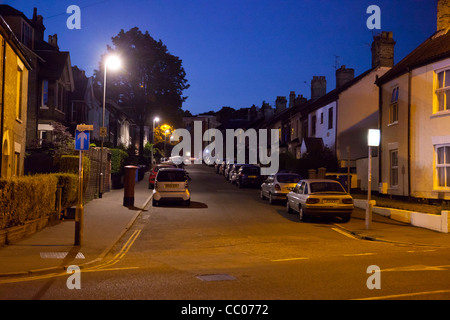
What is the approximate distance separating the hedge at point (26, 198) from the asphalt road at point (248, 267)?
2.57m

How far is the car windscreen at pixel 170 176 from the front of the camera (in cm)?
2195

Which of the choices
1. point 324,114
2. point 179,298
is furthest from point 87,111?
point 179,298

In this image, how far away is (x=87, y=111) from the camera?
40094 millimetres

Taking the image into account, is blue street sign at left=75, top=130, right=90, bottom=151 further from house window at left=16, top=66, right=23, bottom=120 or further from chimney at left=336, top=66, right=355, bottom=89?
chimney at left=336, top=66, right=355, bottom=89

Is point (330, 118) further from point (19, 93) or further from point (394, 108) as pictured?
point (19, 93)

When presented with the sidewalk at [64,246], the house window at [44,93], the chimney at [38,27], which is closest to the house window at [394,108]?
the sidewalk at [64,246]

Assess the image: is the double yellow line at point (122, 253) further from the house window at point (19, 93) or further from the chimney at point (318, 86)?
the chimney at point (318, 86)

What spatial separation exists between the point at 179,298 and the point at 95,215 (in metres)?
11.9

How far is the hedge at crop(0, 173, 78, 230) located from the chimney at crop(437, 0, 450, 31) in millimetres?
18915

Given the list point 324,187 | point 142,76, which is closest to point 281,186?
point 324,187

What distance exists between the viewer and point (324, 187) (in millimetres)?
17438

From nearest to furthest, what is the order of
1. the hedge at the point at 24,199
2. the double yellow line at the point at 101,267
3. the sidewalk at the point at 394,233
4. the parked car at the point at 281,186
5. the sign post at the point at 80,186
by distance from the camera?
the double yellow line at the point at 101,267
the hedge at the point at 24,199
the sign post at the point at 80,186
the sidewalk at the point at 394,233
the parked car at the point at 281,186

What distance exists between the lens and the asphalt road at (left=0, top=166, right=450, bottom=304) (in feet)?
23.3
